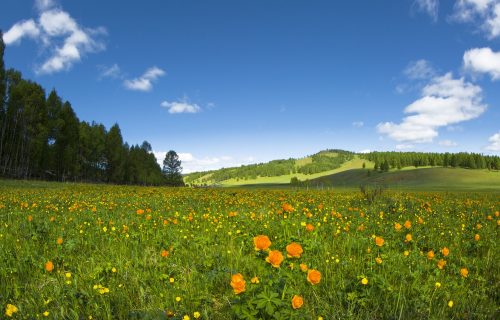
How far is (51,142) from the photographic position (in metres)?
53.8

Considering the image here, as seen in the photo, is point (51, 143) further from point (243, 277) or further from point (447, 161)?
point (447, 161)

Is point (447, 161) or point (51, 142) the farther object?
point (447, 161)

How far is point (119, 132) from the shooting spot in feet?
239

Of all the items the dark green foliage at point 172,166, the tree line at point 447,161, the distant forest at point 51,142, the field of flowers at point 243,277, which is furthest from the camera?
the tree line at point 447,161

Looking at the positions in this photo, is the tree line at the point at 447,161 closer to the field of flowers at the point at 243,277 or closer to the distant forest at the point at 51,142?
the distant forest at the point at 51,142

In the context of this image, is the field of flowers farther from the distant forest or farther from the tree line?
the tree line

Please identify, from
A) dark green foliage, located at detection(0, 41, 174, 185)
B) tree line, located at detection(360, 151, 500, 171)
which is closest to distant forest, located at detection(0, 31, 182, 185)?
dark green foliage, located at detection(0, 41, 174, 185)

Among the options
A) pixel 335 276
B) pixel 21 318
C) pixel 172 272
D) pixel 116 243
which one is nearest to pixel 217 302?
pixel 172 272

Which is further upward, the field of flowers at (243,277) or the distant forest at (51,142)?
the distant forest at (51,142)

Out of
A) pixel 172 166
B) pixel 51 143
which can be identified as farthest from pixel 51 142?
pixel 172 166

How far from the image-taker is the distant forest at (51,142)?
150 feet

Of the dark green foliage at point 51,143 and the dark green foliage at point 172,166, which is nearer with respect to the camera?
the dark green foliage at point 51,143

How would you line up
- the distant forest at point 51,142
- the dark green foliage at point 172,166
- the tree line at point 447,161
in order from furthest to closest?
the tree line at point 447,161
the dark green foliage at point 172,166
the distant forest at point 51,142

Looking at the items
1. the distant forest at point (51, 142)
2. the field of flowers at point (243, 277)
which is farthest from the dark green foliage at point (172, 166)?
the field of flowers at point (243, 277)
